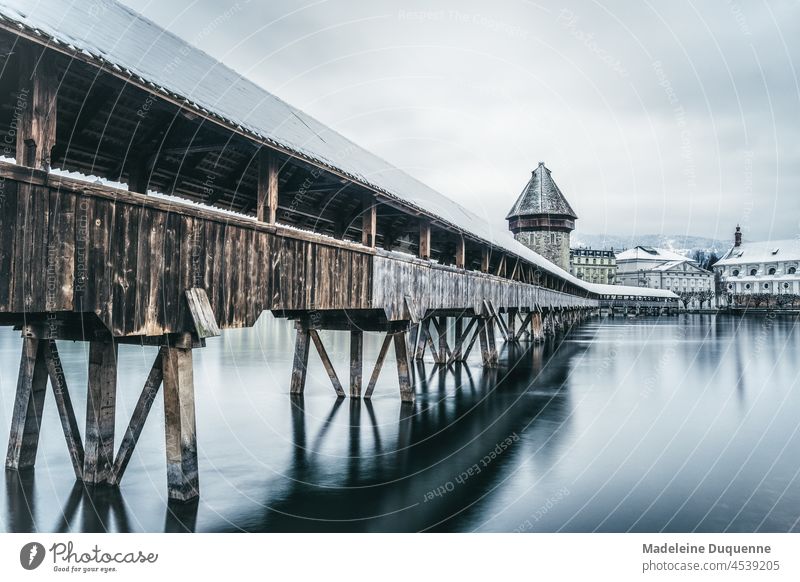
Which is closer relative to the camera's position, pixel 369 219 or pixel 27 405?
pixel 27 405

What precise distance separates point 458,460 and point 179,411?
631 cm

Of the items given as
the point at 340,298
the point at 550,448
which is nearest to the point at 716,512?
the point at 550,448

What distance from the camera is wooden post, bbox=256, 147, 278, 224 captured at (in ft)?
29.3

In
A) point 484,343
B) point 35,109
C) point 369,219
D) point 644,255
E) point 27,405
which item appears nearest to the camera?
point 35,109

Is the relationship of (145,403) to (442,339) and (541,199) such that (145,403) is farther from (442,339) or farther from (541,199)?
(541,199)

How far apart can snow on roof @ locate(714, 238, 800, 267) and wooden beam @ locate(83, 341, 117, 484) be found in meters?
112

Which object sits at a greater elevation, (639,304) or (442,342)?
(639,304)

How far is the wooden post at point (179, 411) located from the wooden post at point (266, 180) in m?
2.58

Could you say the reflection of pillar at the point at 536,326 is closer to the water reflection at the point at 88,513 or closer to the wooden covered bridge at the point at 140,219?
the wooden covered bridge at the point at 140,219

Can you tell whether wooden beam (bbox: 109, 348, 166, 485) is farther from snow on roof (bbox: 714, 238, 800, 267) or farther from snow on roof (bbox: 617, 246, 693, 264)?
snow on roof (bbox: 617, 246, 693, 264)

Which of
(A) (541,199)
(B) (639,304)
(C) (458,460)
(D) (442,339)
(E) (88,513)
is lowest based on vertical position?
(C) (458,460)

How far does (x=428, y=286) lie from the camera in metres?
15.9

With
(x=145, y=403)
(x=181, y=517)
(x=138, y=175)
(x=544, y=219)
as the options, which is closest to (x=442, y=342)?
(x=138, y=175)
